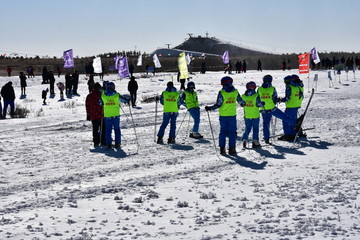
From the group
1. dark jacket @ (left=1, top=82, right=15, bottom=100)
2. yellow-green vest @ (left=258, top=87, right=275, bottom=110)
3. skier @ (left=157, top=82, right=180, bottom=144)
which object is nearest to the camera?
yellow-green vest @ (left=258, top=87, right=275, bottom=110)

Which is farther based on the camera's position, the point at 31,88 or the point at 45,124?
the point at 31,88

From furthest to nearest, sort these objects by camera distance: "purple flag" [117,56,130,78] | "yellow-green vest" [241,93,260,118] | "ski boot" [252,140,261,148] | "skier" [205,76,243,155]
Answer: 1. "purple flag" [117,56,130,78]
2. "ski boot" [252,140,261,148]
3. "yellow-green vest" [241,93,260,118]
4. "skier" [205,76,243,155]

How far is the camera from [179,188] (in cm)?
859

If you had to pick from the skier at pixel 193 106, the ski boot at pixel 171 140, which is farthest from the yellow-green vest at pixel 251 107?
the skier at pixel 193 106

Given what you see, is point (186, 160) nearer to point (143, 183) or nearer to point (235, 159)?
point (235, 159)

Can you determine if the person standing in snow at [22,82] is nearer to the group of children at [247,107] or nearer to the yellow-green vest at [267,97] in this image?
the group of children at [247,107]

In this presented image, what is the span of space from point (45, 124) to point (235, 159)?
1139cm

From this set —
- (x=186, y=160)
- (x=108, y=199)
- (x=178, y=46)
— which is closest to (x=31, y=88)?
(x=186, y=160)

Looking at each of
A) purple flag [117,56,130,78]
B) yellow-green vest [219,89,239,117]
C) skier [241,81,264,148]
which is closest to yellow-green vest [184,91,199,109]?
skier [241,81,264,148]

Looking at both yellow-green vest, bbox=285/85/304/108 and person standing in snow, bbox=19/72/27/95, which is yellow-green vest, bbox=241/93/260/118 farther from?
person standing in snow, bbox=19/72/27/95

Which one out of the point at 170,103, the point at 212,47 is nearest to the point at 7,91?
the point at 170,103

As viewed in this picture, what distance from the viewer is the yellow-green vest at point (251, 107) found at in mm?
12664

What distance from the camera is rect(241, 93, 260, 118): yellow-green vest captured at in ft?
41.5

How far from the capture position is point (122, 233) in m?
6.13
